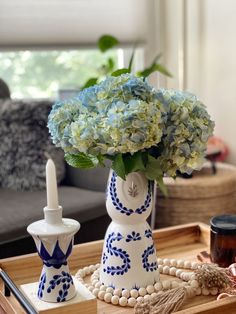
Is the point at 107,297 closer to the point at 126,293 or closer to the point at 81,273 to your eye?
the point at 126,293

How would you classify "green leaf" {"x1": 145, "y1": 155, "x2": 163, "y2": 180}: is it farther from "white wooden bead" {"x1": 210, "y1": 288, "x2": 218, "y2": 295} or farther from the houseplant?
"white wooden bead" {"x1": 210, "y1": 288, "x2": 218, "y2": 295}

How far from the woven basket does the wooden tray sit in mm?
607

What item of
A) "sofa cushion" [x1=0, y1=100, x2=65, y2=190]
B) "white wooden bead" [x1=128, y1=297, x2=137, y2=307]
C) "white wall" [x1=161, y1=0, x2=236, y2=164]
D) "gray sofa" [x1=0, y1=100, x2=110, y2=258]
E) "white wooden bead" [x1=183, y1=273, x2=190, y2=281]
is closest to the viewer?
"white wooden bead" [x1=128, y1=297, x2=137, y2=307]

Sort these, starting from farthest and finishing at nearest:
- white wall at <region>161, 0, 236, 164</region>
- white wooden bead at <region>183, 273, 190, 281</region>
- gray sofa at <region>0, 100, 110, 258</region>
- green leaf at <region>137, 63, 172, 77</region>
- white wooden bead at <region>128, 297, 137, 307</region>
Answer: white wall at <region>161, 0, 236, 164</region> < green leaf at <region>137, 63, 172, 77</region> < gray sofa at <region>0, 100, 110, 258</region> < white wooden bead at <region>183, 273, 190, 281</region> < white wooden bead at <region>128, 297, 137, 307</region>

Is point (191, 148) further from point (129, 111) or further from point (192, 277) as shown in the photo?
point (192, 277)

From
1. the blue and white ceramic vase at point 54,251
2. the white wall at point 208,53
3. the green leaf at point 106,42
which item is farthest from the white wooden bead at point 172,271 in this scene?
the green leaf at point 106,42

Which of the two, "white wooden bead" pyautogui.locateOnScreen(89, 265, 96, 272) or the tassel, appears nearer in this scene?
the tassel

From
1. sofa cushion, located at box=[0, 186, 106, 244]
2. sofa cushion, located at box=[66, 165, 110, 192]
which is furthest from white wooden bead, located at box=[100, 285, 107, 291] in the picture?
sofa cushion, located at box=[66, 165, 110, 192]

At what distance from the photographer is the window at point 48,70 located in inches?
108

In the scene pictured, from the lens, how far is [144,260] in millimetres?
1161

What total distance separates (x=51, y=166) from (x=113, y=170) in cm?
16

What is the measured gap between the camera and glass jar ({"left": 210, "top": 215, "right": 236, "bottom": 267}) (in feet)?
4.19

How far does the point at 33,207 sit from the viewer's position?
1769 millimetres

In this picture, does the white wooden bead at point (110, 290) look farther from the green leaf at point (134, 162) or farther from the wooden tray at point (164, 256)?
the green leaf at point (134, 162)
